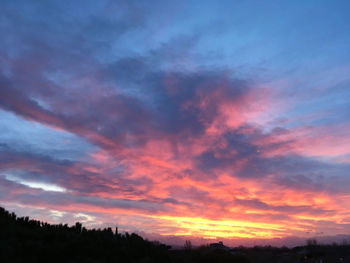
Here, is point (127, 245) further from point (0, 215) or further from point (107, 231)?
point (0, 215)

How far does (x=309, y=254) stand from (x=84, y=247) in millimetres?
21807

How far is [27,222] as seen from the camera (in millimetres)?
19250

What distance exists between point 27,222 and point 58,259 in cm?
666

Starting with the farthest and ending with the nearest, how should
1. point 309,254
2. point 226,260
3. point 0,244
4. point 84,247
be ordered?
point 309,254 → point 226,260 → point 84,247 → point 0,244

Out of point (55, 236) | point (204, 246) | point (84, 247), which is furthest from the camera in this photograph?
point (204, 246)

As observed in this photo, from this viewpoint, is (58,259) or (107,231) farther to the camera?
(107,231)

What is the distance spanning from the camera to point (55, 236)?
54.7 ft

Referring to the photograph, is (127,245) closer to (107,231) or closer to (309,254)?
(107,231)

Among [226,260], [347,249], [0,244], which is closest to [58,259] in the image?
[0,244]

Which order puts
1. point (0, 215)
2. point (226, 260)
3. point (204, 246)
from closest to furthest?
point (0, 215)
point (226, 260)
point (204, 246)

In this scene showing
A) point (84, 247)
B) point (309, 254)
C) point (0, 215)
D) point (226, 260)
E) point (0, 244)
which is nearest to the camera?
point (0, 244)

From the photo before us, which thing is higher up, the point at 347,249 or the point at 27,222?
the point at 27,222

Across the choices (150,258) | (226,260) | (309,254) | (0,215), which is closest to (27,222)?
(0,215)

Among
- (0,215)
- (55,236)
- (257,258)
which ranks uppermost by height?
(0,215)
